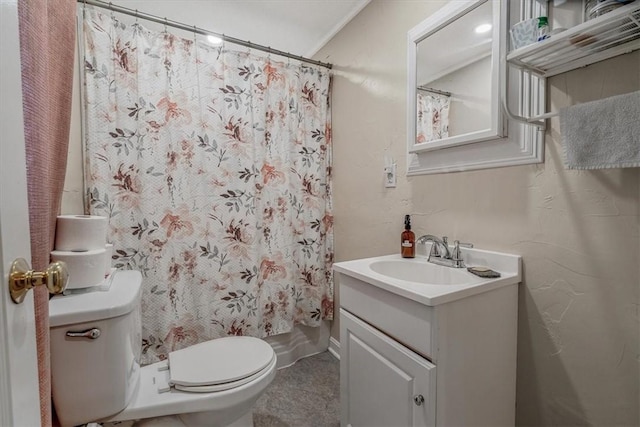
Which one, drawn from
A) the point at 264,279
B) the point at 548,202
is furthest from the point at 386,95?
the point at 264,279

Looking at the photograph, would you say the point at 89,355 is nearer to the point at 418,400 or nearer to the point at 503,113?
the point at 418,400

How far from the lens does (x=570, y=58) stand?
0.87 meters

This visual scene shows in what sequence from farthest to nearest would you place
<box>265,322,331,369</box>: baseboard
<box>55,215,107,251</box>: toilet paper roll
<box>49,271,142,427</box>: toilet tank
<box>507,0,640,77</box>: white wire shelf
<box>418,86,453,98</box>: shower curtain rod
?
<box>265,322,331,369</box>: baseboard, <box>418,86,453,98</box>: shower curtain rod, <box>55,215,107,251</box>: toilet paper roll, <box>49,271,142,427</box>: toilet tank, <box>507,0,640,77</box>: white wire shelf

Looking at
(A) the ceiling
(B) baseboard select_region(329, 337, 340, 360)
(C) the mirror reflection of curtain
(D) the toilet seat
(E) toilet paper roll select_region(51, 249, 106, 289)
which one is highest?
(A) the ceiling

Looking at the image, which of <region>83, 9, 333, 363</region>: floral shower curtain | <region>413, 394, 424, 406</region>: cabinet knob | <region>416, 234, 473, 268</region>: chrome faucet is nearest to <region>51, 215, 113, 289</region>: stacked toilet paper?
<region>83, 9, 333, 363</region>: floral shower curtain

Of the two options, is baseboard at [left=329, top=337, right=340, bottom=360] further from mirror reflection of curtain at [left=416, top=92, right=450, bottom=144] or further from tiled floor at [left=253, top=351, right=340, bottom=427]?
mirror reflection of curtain at [left=416, top=92, right=450, bottom=144]

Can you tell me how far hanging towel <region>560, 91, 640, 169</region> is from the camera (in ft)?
2.38

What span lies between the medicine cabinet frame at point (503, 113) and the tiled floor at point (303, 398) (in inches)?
54.8

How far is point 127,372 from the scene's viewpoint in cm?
105

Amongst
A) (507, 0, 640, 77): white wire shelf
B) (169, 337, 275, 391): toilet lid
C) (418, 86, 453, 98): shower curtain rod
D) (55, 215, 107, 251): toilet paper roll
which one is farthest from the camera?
(418, 86, 453, 98): shower curtain rod

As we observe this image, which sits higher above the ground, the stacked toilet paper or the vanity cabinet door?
the stacked toilet paper

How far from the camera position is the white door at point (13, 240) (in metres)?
0.39

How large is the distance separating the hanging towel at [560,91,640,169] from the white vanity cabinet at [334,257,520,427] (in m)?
0.44

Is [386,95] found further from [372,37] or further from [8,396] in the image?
[8,396]
